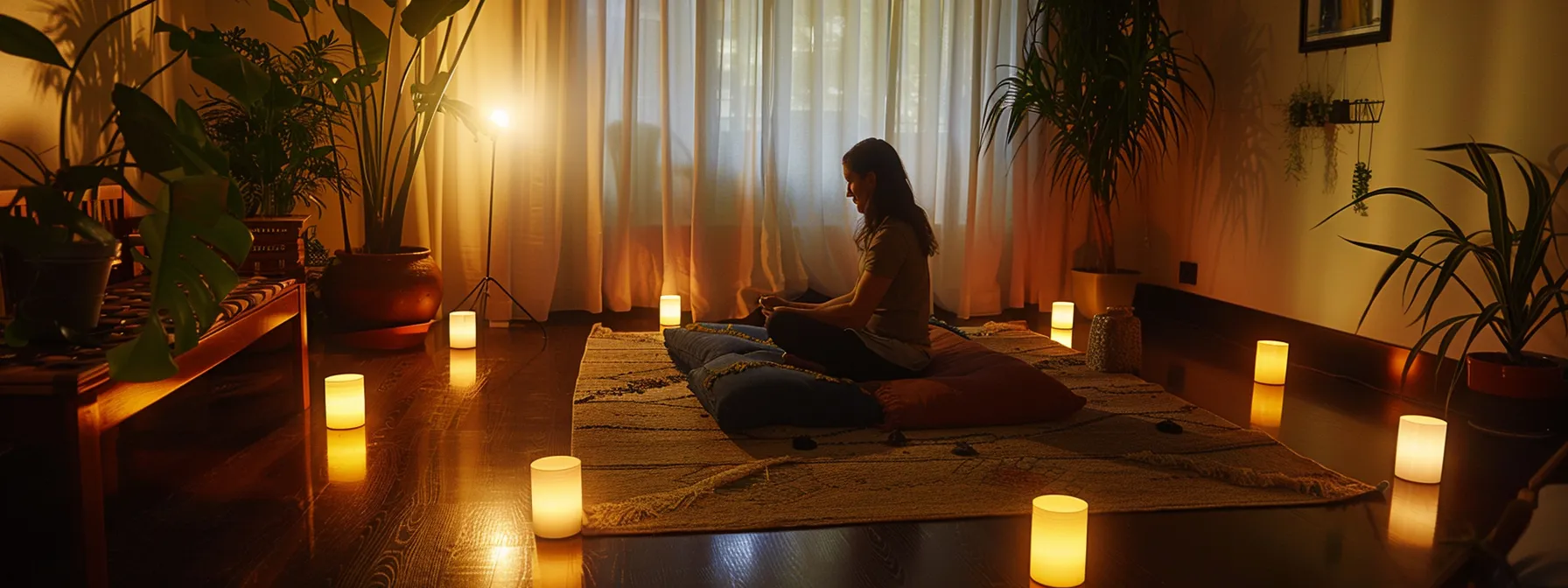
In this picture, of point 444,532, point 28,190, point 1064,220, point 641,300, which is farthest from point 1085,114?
point 28,190

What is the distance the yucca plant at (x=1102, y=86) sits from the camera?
4844 mm

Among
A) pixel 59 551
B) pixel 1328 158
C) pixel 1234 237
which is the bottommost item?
pixel 59 551

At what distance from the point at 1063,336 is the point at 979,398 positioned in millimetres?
1781

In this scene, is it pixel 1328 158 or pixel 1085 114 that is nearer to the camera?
pixel 1328 158

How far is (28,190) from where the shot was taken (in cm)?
190

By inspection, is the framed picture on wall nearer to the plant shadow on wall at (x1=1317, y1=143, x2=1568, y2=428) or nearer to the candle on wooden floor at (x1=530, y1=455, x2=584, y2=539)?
the plant shadow on wall at (x1=1317, y1=143, x2=1568, y2=428)

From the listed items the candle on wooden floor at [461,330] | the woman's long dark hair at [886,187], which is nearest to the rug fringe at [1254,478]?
the woman's long dark hair at [886,187]

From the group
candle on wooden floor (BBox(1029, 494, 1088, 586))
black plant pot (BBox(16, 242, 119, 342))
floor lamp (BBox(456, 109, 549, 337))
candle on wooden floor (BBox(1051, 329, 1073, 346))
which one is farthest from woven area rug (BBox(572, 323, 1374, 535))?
floor lamp (BBox(456, 109, 549, 337))

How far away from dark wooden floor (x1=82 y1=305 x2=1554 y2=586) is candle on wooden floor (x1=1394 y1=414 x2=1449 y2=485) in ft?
0.23

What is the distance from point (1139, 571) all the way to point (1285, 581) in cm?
26

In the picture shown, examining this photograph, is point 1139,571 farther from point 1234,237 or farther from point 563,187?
point 563,187

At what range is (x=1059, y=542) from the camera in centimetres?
204

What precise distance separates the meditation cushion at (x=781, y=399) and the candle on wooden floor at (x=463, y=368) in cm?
→ 100

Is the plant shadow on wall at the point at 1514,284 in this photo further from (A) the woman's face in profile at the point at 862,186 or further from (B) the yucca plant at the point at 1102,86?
(B) the yucca plant at the point at 1102,86
